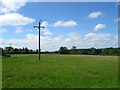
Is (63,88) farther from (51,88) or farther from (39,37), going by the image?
(39,37)

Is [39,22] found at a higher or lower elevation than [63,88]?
higher

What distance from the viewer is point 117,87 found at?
1393cm

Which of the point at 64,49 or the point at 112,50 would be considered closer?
the point at 112,50

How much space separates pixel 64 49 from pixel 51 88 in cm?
17845

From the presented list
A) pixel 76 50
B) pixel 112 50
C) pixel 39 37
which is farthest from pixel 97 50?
pixel 39 37

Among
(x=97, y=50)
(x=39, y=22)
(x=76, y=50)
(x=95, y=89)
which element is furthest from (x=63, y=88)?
(x=76, y=50)

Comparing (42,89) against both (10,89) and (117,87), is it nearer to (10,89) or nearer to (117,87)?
(10,89)

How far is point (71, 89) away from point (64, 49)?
179m

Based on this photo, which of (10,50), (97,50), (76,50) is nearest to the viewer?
(10,50)

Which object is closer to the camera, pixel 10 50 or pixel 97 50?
pixel 10 50

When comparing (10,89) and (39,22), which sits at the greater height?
(39,22)

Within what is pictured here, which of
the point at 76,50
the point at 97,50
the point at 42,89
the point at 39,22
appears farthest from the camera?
the point at 76,50

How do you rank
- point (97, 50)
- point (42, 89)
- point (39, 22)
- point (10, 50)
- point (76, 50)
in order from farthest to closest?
point (76, 50), point (97, 50), point (10, 50), point (39, 22), point (42, 89)

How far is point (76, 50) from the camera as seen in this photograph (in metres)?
188
